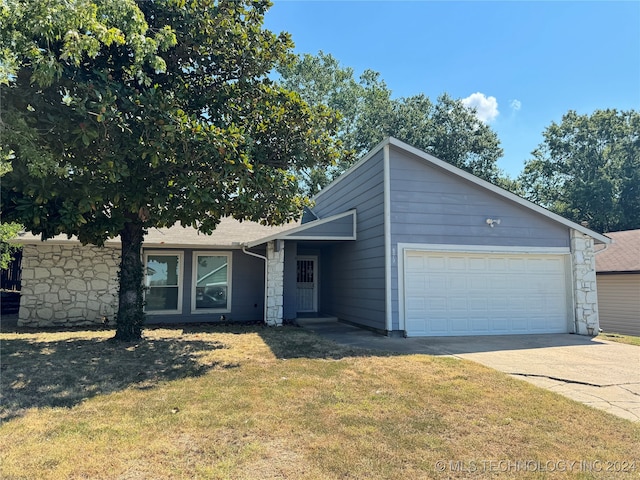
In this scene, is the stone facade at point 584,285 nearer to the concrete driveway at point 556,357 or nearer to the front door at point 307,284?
the concrete driveway at point 556,357

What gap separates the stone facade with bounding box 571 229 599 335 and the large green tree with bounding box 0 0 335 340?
24.2 feet

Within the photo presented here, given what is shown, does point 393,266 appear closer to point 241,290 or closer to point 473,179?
point 473,179

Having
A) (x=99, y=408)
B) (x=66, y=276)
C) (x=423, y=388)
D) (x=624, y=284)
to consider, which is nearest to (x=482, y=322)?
(x=423, y=388)

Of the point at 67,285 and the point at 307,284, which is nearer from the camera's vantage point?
the point at 67,285

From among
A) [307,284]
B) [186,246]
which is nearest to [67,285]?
[186,246]

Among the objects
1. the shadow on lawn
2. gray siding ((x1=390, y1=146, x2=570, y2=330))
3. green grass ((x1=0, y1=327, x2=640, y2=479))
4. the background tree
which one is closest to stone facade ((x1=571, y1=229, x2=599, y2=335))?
gray siding ((x1=390, y1=146, x2=570, y2=330))

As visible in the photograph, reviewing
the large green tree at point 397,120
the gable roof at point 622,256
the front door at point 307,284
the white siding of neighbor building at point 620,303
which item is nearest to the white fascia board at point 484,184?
the gable roof at point 622,256

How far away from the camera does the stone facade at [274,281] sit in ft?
36.8

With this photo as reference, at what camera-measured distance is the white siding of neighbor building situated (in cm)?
1366

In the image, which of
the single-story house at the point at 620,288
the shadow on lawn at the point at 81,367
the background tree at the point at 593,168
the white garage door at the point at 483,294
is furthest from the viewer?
the background tree at the point at 593,168

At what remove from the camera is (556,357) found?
23.7 feet

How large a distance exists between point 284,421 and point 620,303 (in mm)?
14985

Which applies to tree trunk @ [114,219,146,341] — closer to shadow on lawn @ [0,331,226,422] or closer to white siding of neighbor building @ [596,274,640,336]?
shadow on lawn @ [0,331,226,422]

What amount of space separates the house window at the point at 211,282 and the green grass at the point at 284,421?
216 inches
